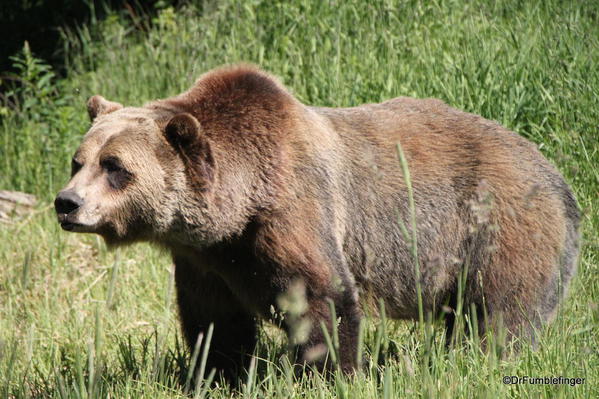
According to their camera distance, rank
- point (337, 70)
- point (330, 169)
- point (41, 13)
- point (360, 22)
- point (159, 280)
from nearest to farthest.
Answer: point (330, 169)
point (159, 280)
point (337, 70)
point (360, 22)
point (41, 13)

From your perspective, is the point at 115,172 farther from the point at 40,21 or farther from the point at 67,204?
the point at 40,21

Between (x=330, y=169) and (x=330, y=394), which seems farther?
(x=330, y=169)

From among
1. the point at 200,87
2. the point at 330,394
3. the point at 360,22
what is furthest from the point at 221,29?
the point at 330,394

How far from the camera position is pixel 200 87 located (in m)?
5.08

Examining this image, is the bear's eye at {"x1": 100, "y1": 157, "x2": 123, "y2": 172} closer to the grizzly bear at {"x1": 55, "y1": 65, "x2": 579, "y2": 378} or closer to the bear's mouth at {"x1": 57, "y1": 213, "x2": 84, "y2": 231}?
the grizzly bear at {"x1": 55, "y1": 65, "x2": 579, "y2": 378}

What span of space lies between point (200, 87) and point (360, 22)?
3534mm

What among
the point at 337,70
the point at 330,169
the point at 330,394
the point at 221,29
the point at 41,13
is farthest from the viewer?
the point at 41,13

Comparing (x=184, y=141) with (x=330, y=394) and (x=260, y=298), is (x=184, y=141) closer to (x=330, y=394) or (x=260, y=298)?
(x=260, y=298)

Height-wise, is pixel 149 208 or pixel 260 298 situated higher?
pixel 149 208

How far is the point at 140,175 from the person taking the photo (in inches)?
182

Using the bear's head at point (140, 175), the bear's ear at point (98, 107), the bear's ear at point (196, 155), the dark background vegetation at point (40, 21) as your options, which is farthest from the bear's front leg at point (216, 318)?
the dark background vegetation at point (40, 21)

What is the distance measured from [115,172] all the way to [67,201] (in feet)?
1.12

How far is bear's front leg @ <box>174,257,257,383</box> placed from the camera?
16.6ft

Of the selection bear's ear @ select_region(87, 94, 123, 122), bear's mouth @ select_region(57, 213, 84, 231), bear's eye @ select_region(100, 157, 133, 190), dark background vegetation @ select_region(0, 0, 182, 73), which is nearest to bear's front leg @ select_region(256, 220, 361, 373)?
bear's eye @ select_region(100, 157, 133, 190)
